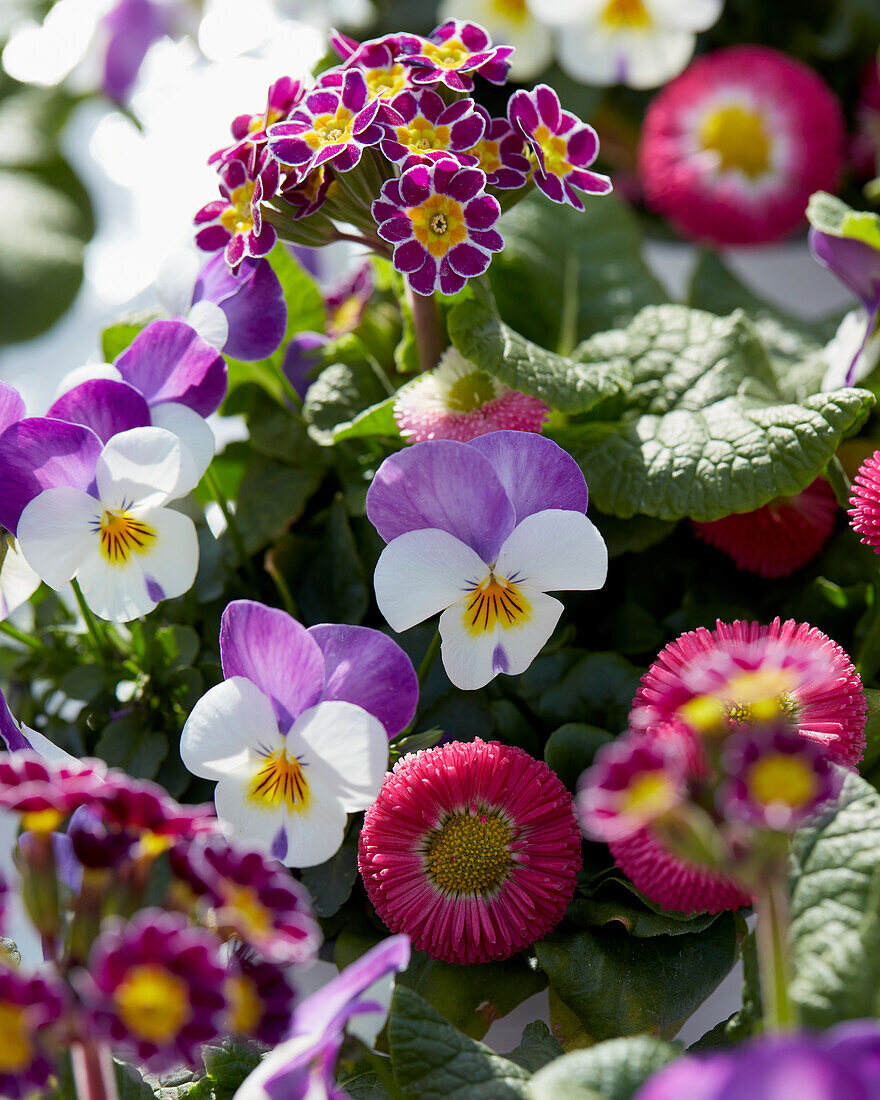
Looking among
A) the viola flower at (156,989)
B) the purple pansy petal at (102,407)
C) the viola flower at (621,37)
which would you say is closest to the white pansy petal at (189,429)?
the purple pansy petal at (102,407)

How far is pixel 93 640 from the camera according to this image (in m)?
0.53

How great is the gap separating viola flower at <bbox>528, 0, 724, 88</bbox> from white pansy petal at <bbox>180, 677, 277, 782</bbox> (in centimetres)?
57

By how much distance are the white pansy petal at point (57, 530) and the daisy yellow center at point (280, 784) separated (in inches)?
4.1

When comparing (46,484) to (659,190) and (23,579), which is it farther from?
(659,190)

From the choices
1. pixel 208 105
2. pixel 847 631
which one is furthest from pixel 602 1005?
pixel 208 105

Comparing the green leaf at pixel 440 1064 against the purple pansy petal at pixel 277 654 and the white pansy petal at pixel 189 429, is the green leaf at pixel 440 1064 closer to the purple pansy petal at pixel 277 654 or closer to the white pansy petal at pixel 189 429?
the purple pansy petal at pixel 277 654

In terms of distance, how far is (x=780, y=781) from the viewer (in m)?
0.24

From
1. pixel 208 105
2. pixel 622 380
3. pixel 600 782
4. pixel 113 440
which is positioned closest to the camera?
pixel 600 782

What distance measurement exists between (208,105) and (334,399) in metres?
0.67

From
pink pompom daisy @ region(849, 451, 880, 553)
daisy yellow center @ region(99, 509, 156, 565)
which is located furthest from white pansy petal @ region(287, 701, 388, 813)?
pink pompom daisy @ region(849, 451, 880, 553)

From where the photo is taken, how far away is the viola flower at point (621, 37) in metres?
0.76

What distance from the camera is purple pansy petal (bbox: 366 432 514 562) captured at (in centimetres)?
39

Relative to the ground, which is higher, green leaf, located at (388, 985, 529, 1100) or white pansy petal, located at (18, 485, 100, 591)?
white pansy petal, located at (18, 485, 100, 591)

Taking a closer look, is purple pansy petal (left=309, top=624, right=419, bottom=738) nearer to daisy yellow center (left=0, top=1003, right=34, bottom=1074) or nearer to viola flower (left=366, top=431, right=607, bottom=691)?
viola flower (left=366, top=431, right=607, bottom=691)
